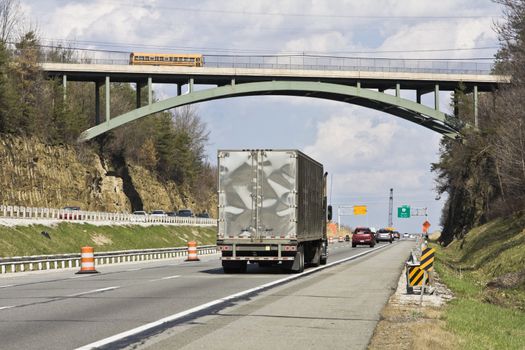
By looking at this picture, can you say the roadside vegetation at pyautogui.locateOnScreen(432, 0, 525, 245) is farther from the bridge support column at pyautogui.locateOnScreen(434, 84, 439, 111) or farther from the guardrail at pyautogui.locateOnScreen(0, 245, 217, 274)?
the guardrail at pyautogui.locateOnScreen(0, 245, 217, 274)

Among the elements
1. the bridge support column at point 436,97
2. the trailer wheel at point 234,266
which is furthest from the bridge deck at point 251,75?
the trailer wheel at point 234,266

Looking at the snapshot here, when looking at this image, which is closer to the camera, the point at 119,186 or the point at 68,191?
the point at 68,191

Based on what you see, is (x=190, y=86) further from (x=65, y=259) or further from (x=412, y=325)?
(x=412, y=325)

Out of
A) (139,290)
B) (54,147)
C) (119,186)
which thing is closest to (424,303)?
(139,290)

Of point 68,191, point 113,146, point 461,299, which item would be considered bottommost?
point 461,299

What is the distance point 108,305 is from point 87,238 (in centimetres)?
4024

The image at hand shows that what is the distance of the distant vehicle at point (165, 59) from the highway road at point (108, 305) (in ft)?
144

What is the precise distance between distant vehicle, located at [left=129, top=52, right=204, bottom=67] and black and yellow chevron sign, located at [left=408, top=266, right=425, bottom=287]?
50.6 meters

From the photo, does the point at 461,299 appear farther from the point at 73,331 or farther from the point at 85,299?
the point at 73,331

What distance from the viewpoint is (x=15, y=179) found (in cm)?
6300

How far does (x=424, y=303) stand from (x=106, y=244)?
42542 millimetres

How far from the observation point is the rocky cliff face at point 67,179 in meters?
63.0

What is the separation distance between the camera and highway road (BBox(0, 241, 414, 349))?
10.8m

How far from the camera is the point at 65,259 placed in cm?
3291
